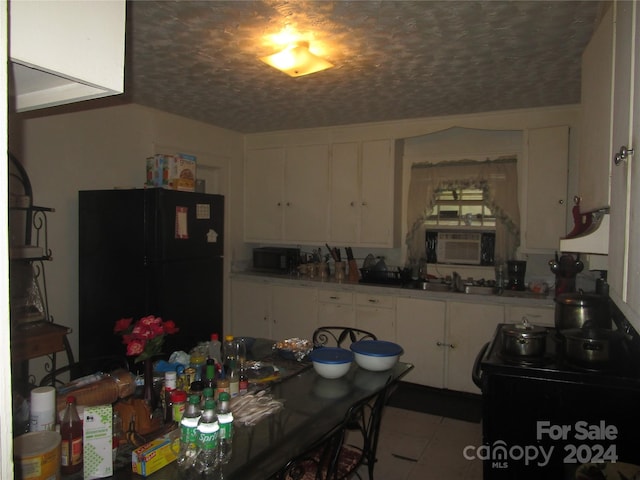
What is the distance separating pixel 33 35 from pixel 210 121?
384 cm

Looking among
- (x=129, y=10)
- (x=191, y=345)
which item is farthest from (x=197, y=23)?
(x=191, y=345)

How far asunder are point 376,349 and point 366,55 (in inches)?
66.8

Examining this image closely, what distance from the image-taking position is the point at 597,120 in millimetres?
1548

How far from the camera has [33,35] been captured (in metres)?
0.64

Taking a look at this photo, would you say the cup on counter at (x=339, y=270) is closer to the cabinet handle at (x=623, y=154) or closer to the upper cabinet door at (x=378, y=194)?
the upper cabinet door at (x=378, y=194)

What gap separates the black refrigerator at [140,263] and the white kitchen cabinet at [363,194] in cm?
150

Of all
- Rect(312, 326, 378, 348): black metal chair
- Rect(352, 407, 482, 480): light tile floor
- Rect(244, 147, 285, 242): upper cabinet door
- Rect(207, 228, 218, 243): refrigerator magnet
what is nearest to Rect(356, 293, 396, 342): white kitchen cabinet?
Rect(312, 326, 378, 348): black metal chair

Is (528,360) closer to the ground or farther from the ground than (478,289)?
closer to the ground

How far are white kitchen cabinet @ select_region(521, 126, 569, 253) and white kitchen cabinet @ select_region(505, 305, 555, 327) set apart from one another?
22.6 inches

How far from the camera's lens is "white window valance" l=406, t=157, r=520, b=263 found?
3945mm

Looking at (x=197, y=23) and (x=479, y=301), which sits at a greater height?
(x=197, y=23)

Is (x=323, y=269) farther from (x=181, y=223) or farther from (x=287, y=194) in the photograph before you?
(x=181, y=223)

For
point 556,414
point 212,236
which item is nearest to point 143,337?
point 556,414

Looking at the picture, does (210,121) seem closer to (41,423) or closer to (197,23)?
(197,23)
